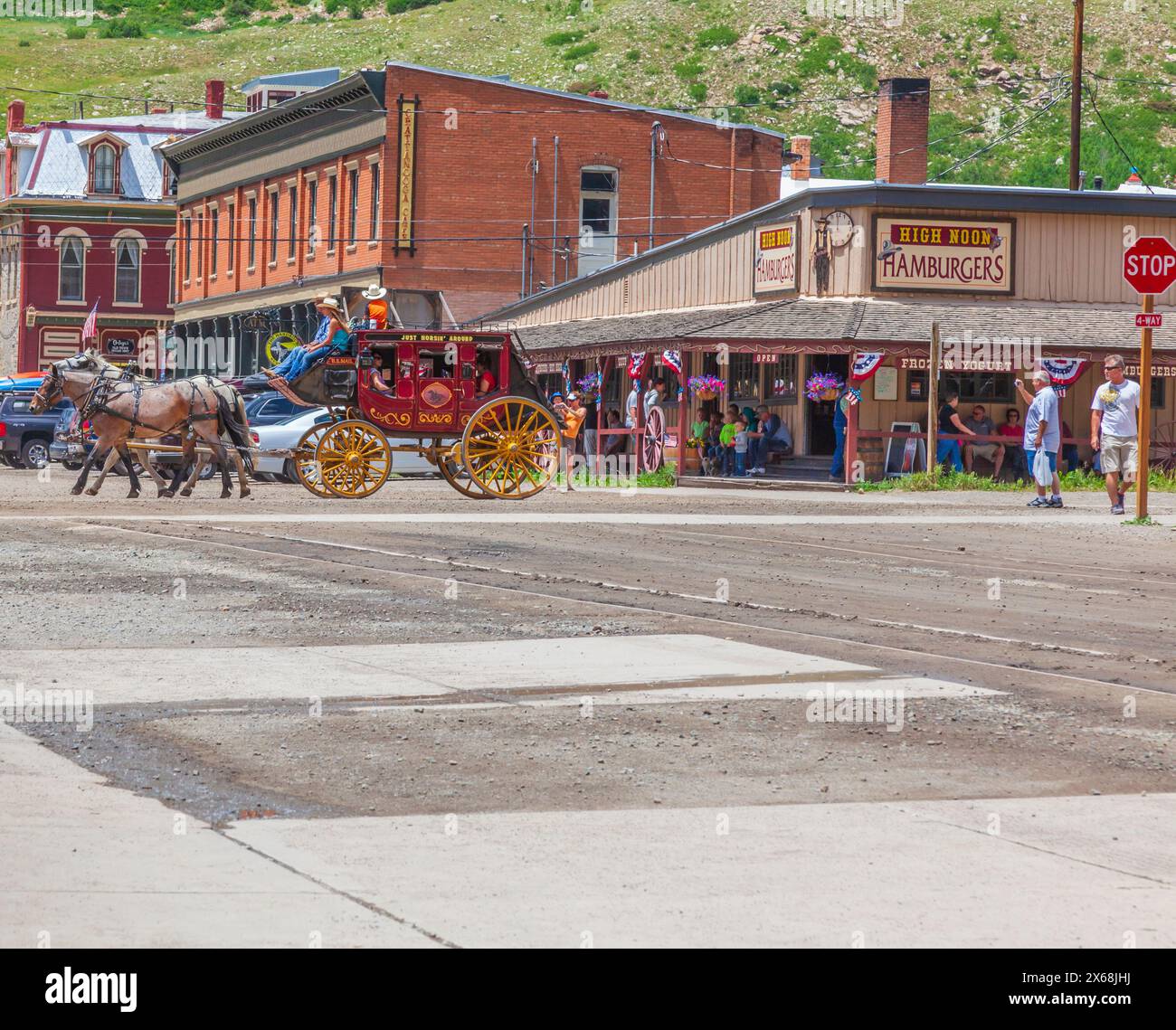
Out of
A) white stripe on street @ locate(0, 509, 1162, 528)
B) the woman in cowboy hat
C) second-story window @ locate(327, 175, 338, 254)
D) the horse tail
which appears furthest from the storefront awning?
second-story window @ locate(327, 175, 338, 254)

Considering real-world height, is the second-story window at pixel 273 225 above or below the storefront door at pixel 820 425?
above

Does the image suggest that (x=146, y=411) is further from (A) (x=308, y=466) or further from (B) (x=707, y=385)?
(B) (x=707, y=385)

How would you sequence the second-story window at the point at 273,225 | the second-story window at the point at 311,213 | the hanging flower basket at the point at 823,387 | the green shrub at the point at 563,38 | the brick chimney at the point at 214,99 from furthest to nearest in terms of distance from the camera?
the green shrub at the point at 563,38 → the brick chimney at the point at 214,99 → the second-story window at the point at 273,225 → the second-story window at the point at 311,213 → the hanging flower basket at the point at 823,387

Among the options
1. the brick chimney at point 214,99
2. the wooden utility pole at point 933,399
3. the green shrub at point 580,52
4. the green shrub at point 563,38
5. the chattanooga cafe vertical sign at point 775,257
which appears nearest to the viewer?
the wooden utility pole at point 933,399

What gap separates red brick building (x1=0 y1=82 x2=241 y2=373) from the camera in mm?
75688

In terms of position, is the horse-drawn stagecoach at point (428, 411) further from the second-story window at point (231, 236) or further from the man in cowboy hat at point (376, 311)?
the second-story window at point (231, 236)

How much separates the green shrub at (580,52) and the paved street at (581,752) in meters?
135

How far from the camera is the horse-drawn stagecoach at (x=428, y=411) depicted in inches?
1019

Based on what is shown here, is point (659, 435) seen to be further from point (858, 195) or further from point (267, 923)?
point (267, 923)

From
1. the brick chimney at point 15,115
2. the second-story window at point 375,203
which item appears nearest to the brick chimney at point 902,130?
the second-story window at point 375,203

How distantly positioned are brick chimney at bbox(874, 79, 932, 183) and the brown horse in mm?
18763

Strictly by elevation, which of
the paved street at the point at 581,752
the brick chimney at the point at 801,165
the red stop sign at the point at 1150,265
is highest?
the brick chimney at the point at 801,165

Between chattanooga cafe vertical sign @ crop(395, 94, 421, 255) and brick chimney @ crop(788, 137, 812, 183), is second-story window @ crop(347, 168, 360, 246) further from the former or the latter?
brick chimney @ crop(788, 137, 812, 183)

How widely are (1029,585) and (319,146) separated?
43275 mm
